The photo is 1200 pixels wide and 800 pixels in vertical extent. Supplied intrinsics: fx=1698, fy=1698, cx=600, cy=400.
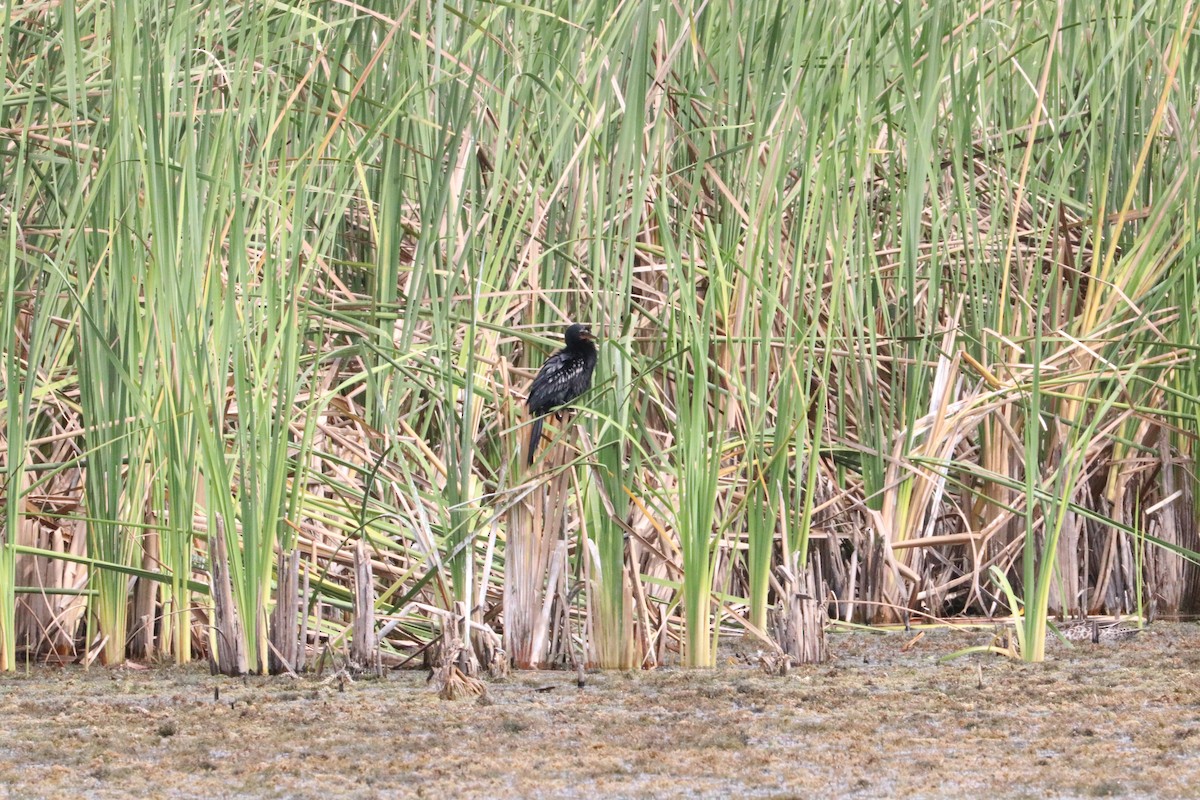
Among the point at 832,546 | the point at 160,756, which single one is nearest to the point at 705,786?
the point at 160,756

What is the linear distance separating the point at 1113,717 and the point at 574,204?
6.62 feet

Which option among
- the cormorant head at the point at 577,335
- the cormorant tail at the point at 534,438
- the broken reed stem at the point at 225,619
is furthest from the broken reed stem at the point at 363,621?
the cormorant head at the point at 577,335

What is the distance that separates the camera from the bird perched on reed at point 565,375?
430 centimetres

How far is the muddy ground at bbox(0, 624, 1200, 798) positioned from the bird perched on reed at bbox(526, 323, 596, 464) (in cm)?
79

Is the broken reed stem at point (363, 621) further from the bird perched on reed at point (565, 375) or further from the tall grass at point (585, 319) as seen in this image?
the bird perched on reed at point (565, 375)

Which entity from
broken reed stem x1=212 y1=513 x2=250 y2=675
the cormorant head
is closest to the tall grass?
broken reed stem x1=212 y1=513 x2=250 y2=675

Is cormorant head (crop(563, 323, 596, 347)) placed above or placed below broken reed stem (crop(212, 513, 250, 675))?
above

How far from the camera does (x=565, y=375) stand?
4328 millimetres

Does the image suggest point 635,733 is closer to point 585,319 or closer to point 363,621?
point 363,621

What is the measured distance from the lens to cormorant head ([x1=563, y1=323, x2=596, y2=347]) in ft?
14.2

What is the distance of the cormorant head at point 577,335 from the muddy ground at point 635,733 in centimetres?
97

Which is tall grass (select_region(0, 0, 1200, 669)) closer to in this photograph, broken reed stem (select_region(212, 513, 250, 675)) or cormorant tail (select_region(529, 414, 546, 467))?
broken reed stem (select_region(212, 513, 250, 675))

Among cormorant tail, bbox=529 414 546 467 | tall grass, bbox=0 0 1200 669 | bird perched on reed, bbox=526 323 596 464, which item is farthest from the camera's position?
bird perched on reed, bbox=526 323 596 464

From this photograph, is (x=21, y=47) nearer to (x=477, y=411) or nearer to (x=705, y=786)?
(x=477, y=411)
